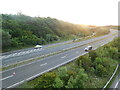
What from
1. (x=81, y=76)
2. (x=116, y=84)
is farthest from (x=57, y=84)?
(x=116, y=84)


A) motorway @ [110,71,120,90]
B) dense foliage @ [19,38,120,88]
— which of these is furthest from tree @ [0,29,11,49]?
motorway @ [110,71,120,90]

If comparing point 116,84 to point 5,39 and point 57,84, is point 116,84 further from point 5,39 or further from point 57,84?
point 5,39

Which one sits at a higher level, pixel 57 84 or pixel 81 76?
pixel 81 76

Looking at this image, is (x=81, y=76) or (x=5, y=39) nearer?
(x=81, y=76)

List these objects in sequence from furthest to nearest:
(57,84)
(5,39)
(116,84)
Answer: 1. (5,39)
2. (116,84)
3. (57,84)

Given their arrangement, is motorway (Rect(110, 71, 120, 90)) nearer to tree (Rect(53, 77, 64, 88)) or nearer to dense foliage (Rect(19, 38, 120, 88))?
dense foliage (Rect(19, 38, 120, 88))

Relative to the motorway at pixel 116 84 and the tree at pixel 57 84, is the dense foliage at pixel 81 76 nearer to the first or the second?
the tree at pixel 57 84

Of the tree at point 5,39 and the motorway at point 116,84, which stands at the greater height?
the tree at point 5,39

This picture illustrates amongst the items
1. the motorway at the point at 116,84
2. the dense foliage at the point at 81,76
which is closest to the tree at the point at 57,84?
the dense foliage at the point at 81,76

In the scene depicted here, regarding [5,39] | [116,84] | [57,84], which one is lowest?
[116,84]

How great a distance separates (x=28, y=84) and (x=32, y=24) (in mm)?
44291

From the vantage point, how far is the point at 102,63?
21.6m

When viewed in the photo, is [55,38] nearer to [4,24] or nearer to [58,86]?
[4,24]

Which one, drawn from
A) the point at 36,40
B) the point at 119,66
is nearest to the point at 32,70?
the point at 119,66
